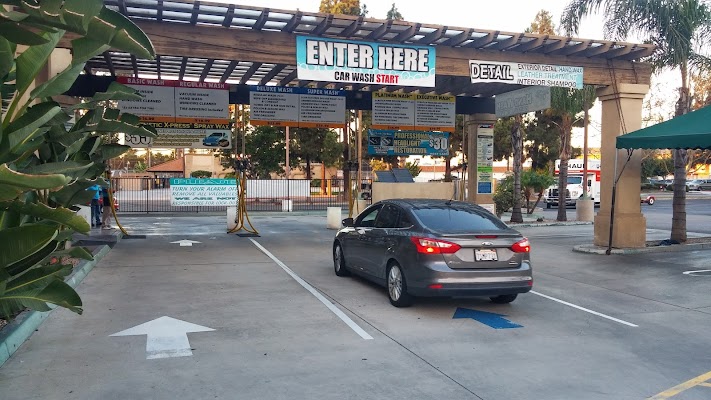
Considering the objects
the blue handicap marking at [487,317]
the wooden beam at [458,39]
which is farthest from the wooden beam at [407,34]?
the blue handicap marking at [487,317]

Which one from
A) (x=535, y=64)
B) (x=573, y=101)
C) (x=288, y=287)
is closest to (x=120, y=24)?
(x=288, y=287)

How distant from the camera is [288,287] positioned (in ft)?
32.1

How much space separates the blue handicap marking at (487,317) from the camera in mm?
7438

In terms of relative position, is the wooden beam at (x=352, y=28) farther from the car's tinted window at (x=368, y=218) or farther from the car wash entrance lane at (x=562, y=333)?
the car wash entrance lane at (x=562, y=333)

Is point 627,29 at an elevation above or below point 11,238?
above

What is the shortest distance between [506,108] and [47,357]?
15.6m

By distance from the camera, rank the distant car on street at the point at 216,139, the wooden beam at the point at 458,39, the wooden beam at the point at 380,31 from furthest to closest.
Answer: the distant car on street at the point at 216,139
the wooden beam at the point at 458,39
the wooden beam at the point at 380,31

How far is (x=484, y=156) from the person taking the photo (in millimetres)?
21781

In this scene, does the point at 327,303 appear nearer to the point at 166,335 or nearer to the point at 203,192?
the point at 166,335

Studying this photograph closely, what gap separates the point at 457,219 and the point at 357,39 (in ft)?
20.9

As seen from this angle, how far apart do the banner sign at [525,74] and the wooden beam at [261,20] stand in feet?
16.5

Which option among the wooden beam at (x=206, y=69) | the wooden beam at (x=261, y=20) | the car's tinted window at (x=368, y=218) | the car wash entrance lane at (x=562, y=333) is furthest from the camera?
the wooden beam at (x=206, y=69)

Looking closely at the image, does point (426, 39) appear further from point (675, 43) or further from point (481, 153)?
point (481, 153)

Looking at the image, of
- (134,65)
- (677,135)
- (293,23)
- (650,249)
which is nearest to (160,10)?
(293,23)
